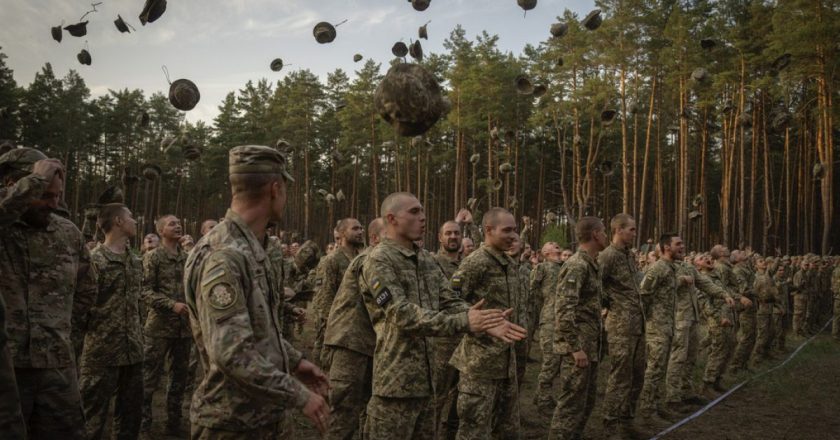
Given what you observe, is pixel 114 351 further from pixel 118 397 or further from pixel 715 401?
pixel 715 401

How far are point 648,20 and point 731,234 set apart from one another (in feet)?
44.7

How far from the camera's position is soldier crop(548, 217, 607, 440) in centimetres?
568

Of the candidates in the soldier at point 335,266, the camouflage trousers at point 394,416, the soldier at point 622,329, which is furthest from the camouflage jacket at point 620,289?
the camouflage trousers at point 394,416

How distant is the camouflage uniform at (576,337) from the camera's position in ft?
18.7

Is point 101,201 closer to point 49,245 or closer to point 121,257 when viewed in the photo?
point 121,257

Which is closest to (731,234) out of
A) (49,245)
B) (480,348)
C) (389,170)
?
(389,170)

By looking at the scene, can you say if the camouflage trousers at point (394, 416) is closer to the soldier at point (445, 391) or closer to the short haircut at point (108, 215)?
the soldier at point (445, 391)

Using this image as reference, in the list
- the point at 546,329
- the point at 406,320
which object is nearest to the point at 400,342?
the point at 406,320

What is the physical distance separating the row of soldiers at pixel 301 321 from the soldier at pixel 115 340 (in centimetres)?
1

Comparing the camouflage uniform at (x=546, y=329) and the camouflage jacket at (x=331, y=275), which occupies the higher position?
the camouflage jacket at (x=331, y=275)

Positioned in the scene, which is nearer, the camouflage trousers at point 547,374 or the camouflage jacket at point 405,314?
the camouflage jacket at point 405,314

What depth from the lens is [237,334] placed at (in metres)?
2.30

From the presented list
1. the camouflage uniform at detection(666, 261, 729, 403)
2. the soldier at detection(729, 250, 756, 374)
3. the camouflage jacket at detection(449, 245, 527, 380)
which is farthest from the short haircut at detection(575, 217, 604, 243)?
the soldier at detection(729, 250, 756, 374)

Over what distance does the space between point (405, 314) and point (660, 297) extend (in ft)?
17.8
